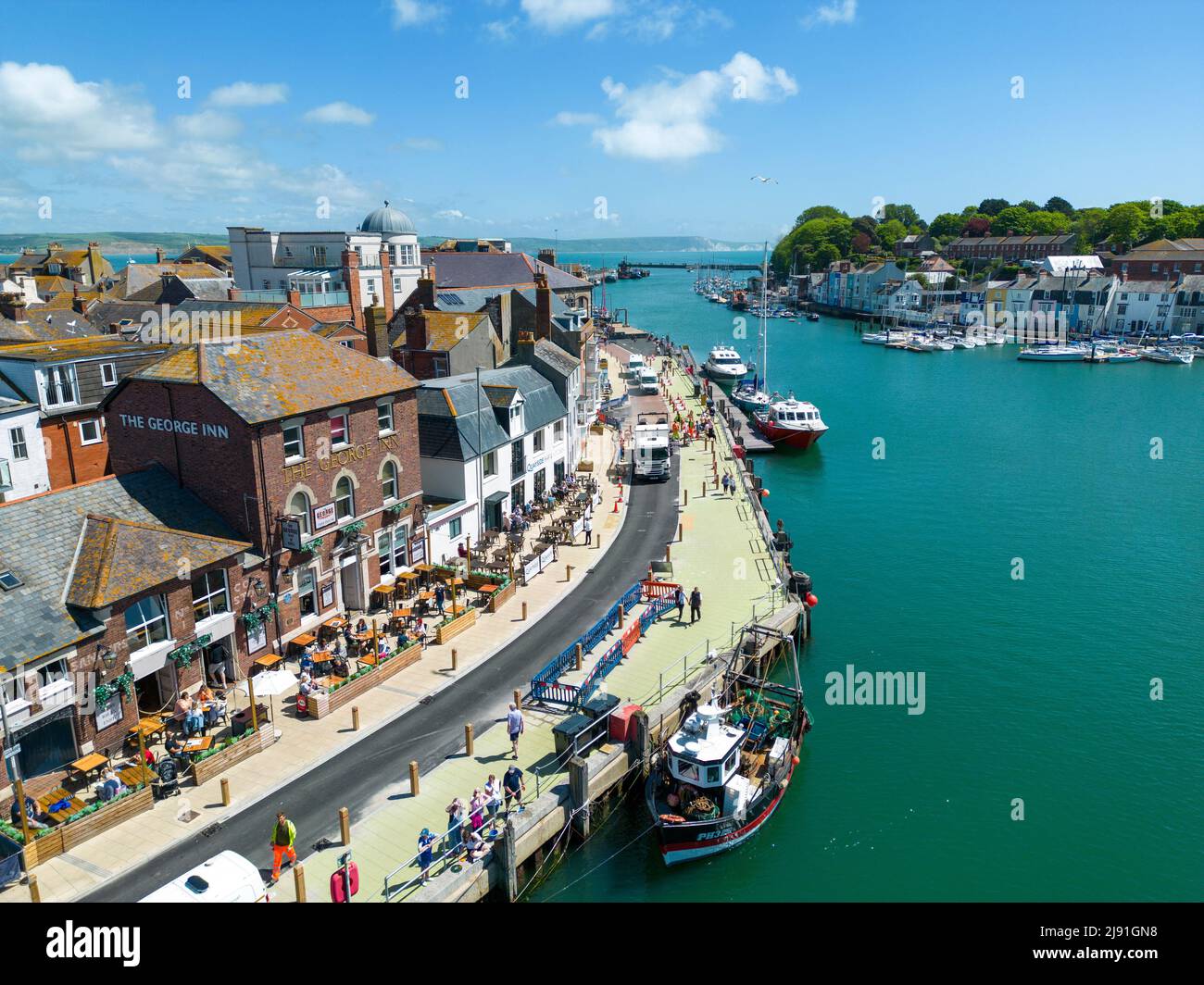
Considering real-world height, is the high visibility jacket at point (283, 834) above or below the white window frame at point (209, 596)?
below

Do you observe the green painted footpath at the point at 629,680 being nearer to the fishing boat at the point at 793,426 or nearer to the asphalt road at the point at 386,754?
the asphalt road at the point at 386,754

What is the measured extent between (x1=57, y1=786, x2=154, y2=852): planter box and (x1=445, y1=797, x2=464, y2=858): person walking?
8.11 m

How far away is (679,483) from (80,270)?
4415 inches

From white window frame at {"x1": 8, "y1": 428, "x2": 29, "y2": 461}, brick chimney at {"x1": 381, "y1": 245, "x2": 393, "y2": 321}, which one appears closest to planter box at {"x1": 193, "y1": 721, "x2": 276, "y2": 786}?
white window frame at {"x1": 8, "y1": 428, "x2": 29, "y2": 461}

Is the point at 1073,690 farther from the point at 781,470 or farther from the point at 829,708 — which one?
the point at 781,470

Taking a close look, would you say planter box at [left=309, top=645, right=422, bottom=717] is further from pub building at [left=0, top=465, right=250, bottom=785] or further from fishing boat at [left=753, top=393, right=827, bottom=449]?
fishing boat at [left=753, top=393, right=827, bottom=449]

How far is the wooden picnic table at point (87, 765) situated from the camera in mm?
22578

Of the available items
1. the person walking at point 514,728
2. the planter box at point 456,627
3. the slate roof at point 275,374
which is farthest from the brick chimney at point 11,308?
the person walking at point 514,728

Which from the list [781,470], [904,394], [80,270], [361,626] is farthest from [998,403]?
[80,270]

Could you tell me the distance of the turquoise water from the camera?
24.6 m

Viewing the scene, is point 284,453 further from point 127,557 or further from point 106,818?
point 106,818

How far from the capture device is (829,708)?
33.1 metres

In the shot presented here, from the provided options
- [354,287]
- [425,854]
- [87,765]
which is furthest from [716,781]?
[354,287]

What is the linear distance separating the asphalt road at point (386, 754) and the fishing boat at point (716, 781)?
6075 millimetres
